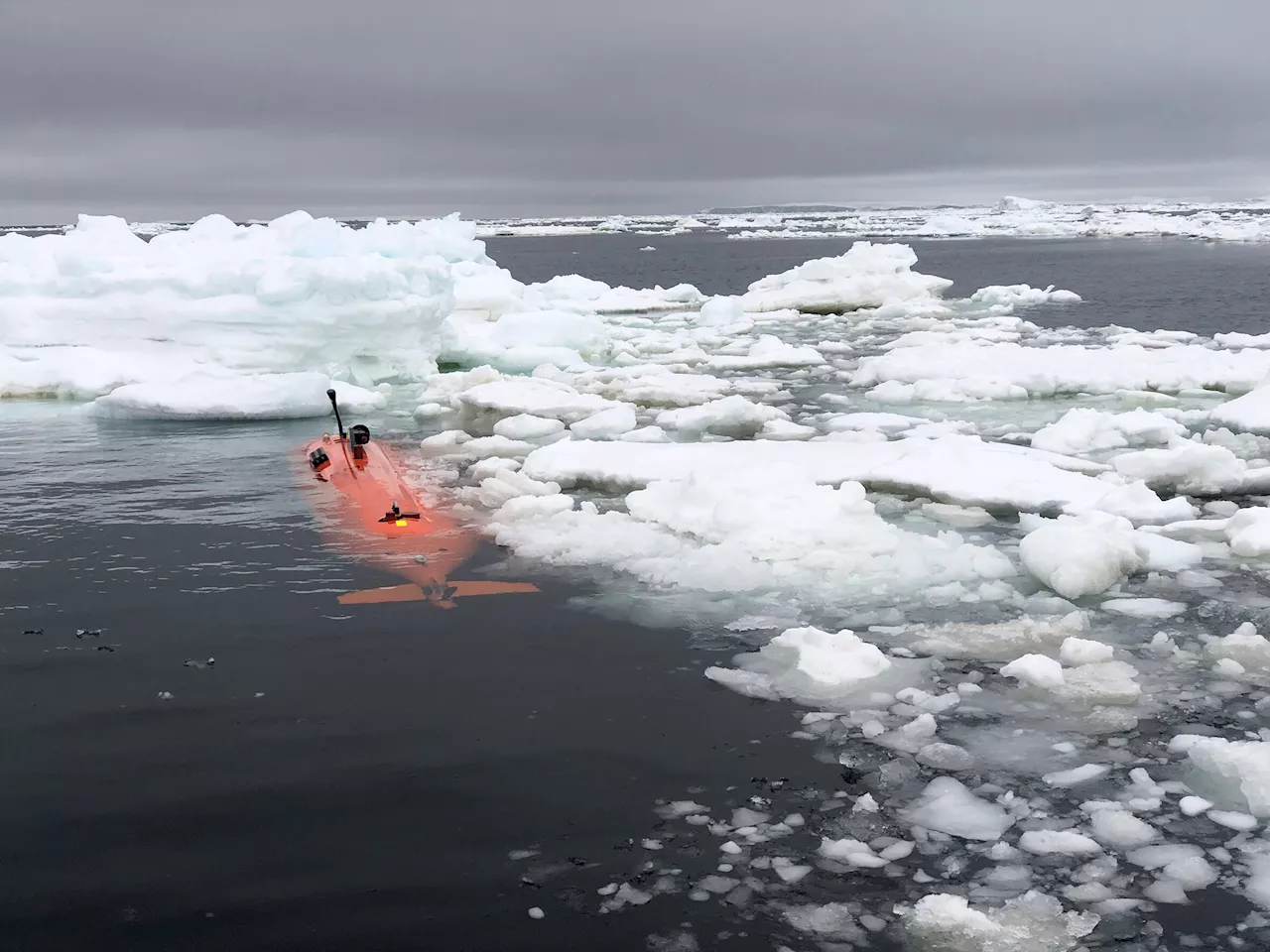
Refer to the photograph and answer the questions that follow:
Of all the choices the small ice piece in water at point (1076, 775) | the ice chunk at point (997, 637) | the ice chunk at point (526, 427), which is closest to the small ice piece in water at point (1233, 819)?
the small ice piece in water at point (1076, 775)

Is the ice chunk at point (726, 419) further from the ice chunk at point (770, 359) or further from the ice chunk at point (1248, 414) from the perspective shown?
the ice chunk at point (770, 359)

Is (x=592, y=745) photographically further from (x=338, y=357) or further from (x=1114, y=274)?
(x=1114, y=274)

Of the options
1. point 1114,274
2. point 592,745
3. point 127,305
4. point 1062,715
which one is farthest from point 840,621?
point 1114,274

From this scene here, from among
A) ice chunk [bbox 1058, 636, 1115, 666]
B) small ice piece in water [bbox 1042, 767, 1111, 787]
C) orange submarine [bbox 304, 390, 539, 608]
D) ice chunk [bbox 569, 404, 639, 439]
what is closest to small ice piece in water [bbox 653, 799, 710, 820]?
small ice piece in water [bbox 1042, 767, 1111, 787]

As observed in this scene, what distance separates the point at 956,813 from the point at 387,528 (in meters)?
6.61

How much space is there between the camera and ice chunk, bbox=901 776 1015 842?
525cm

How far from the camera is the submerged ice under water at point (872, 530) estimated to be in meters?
5.04

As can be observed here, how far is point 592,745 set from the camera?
6.24 metres

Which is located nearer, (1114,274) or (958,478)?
(958,478)

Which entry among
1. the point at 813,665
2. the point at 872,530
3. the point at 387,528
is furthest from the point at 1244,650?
the point at 387,528

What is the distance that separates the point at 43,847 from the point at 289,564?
452cm

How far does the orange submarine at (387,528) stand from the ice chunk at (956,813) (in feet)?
13.3

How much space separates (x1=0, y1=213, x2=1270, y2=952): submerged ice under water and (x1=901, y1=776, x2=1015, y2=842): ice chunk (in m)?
0.02

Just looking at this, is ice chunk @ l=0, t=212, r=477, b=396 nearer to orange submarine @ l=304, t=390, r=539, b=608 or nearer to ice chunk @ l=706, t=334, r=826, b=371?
ice chunk @ l=706, t=334, r=826, b=371
